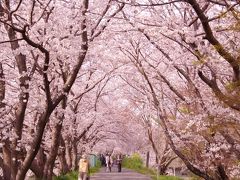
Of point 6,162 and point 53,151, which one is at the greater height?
point 53,151

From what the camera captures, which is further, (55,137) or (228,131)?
(55,137)

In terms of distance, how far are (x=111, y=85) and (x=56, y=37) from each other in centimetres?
1781

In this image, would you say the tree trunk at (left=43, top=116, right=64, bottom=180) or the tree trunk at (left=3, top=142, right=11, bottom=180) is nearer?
the tree trunk at (left=3, top=142, right=11, bottom=180)

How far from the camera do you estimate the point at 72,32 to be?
43.8ft

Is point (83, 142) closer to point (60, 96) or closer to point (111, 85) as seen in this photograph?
point (111, 85)

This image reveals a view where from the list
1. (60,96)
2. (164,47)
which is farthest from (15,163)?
(164,47)

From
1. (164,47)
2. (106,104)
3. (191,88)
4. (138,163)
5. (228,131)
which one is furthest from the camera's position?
(138,163)

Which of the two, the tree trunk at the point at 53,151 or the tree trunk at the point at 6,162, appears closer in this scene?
the tree trunk at the point at 6,162

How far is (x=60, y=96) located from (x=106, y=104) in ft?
82.2

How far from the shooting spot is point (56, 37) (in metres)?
11.7

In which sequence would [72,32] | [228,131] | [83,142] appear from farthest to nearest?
[83,142]
[72,32]
[228,131]

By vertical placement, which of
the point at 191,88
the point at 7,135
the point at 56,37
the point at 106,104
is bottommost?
the point at 7,135

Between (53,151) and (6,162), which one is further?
(53,151)

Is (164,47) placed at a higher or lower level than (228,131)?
higher
